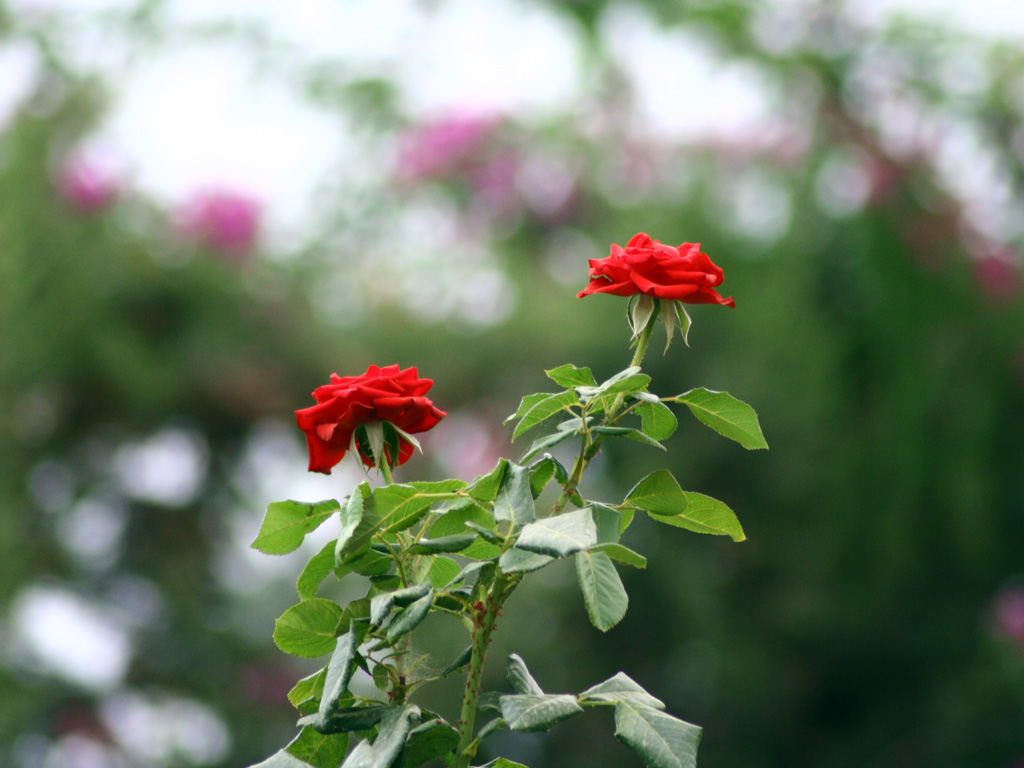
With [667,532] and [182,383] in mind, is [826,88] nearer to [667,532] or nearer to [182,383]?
[667,532]

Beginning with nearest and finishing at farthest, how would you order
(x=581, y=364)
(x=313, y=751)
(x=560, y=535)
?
(x=560, y=535)
(x=313, y=751)
(x=581, y=364)

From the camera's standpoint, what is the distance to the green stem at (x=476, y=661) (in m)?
0.48

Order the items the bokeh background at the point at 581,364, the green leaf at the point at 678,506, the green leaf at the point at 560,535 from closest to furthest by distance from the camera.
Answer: the green leaf at the point at 560,535
the green leaf at the point at 678,506
the bokeh background at the point at 581,364

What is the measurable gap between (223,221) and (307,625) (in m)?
2.58

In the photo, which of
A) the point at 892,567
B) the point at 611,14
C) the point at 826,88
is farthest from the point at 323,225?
the point at 892,567

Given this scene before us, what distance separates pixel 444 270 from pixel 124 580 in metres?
1.29

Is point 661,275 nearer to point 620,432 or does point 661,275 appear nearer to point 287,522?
point 620,432

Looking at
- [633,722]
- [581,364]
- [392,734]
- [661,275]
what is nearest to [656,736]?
[633,722]

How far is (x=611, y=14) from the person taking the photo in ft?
10.2

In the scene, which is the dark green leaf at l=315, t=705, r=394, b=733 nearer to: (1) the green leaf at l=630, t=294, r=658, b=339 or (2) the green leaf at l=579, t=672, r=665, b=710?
(2) the green leaf at l=579, t=672, r=665, b=710

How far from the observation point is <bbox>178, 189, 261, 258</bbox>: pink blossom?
2904 mm

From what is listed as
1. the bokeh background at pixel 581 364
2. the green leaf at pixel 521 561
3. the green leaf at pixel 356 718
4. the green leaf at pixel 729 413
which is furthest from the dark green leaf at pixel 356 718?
the bokeh background at pixel 581 364

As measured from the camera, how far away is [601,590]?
1.40 feet

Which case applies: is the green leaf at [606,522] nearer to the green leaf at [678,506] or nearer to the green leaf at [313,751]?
→ the green leaf at [678,506]
